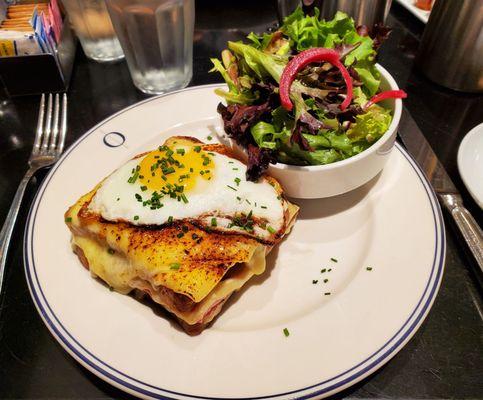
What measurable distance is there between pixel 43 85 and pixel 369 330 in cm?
301

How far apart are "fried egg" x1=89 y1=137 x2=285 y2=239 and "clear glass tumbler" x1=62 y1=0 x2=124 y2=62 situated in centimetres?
195

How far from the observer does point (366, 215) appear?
2174 millimetres

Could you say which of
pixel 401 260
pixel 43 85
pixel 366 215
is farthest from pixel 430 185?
pixel 43 85

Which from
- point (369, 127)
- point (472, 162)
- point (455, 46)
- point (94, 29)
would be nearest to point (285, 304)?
point (369, 127)

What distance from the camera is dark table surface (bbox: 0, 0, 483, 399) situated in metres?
1.66

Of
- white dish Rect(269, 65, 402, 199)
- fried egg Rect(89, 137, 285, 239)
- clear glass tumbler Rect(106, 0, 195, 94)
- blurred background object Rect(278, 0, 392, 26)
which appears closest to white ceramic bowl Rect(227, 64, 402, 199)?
white dish Rect(269, 65, 402, 199)

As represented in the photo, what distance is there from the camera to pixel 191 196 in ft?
6.05

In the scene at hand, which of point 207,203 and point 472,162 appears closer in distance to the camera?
point 207,203

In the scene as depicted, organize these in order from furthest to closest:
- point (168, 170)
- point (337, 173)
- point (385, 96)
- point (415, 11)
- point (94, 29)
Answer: point (415, 11)
point (94, 29)
point (385, 96)
point (337, 173)
point (168, 170)

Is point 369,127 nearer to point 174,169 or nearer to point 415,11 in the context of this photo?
point 174,169

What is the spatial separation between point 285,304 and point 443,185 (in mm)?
1219

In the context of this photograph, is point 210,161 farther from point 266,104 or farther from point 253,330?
point 253,330

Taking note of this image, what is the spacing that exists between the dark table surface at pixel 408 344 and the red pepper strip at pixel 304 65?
973 millimetres

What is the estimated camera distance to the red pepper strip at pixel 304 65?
2.00 meters
